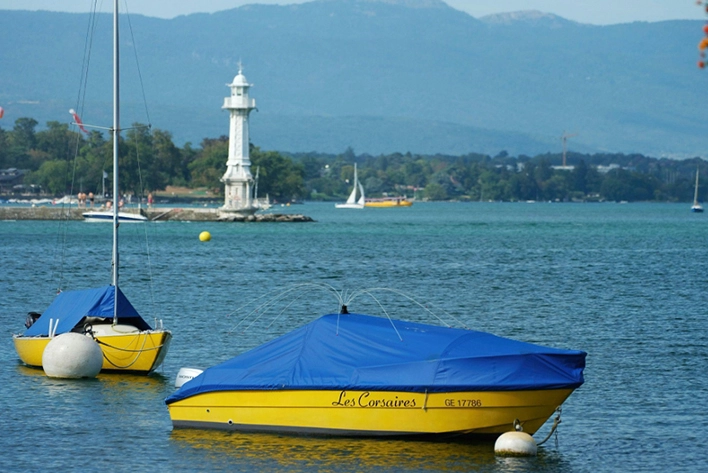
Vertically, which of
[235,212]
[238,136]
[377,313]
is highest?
[238,136]

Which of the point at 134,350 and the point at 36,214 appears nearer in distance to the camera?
the point at 134,350

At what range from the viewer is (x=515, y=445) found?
846 inches

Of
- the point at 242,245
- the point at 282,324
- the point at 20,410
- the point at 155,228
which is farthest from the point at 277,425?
the point at 155,228

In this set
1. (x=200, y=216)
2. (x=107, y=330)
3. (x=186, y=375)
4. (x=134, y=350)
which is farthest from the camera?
(x=200, y=216)

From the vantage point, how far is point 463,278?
6556 cm

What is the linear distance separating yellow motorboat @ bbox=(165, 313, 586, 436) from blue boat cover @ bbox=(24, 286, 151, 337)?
741cm

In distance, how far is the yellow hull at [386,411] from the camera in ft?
70.6

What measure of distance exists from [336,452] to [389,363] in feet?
6.13

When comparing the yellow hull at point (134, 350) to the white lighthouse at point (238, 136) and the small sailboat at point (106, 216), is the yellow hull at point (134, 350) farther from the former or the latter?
the small sailboat at point (106, 216)

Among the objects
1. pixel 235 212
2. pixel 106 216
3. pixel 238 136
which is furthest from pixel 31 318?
pixel 235 212

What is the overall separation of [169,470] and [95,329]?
30.5ft

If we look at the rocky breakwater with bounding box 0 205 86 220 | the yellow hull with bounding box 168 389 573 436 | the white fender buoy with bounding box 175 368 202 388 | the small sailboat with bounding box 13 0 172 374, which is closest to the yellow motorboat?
the yellow hull with bounding box 168 389 573 436

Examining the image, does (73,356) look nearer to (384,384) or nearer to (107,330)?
(107,330)

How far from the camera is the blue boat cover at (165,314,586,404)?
21422mm
